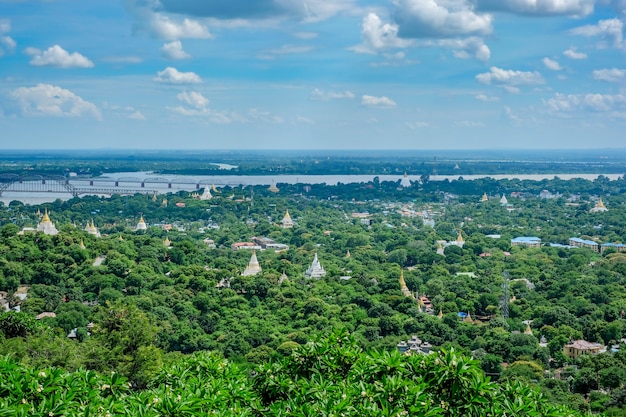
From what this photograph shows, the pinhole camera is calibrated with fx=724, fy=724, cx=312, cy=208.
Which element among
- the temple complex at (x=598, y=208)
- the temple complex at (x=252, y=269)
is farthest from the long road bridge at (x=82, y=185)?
the temple complex at (x=252, y=269)

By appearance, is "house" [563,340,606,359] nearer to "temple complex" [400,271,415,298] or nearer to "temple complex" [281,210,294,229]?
"temple complex" [400,271,415,298]

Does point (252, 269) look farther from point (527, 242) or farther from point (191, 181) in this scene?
point (191, 181)

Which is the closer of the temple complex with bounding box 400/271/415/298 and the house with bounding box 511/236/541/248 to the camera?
the temple complex with bounding box 400/271/415/298

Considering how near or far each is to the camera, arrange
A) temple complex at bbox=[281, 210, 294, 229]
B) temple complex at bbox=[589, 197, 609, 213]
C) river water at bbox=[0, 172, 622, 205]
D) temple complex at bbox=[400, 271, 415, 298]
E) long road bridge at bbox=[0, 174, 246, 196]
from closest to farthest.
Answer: temple complex at bbox=[400, 271, 415, 298]
temple complex at bbox=[281, 210, 294, 229]
temple complex at bbox=[589, 197, 609, 213]
river water at bbox=[0, 172, 622, 205]
long road bridge at bbox=[0, 174, 246, 196]

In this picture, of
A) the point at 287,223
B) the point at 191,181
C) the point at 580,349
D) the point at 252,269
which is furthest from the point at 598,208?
the point at 191,181

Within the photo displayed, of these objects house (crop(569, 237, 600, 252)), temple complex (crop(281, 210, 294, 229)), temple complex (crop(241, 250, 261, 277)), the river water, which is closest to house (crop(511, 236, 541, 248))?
house (crop(569, 237, 600, 252))

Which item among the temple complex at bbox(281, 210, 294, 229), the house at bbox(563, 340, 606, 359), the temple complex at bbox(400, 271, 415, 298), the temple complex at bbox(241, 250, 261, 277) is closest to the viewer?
the house at bbox(563, 340, 606, 359)
